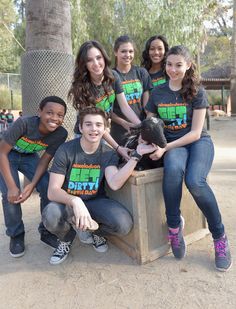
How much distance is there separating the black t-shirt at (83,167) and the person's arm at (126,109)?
1.73 ft

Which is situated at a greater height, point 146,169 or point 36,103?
point 36,103

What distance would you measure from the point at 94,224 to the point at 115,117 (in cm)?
118

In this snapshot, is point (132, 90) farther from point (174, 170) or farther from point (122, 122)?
point (174, 170)

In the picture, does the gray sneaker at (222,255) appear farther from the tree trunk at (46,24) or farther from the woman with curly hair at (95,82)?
the tree trunk at (46,24)

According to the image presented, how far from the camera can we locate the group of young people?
2484 millimetres

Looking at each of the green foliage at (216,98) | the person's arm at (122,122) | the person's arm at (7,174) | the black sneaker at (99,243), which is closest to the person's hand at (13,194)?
the person's arm at (7,174)

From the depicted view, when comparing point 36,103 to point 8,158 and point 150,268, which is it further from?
point 150,268

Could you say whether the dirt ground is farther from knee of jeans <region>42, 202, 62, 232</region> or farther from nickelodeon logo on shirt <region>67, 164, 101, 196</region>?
nickelodeon logo on shirt <region>67, 164, 101, 196</region>

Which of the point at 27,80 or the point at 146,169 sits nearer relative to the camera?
the point at 146,169

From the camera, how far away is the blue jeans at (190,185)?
243 cm

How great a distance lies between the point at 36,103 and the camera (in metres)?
4.31

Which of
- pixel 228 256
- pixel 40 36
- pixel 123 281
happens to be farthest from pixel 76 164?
pixel 40 36

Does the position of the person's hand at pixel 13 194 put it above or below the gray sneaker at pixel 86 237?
above

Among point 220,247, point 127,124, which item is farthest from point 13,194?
point 220,247
